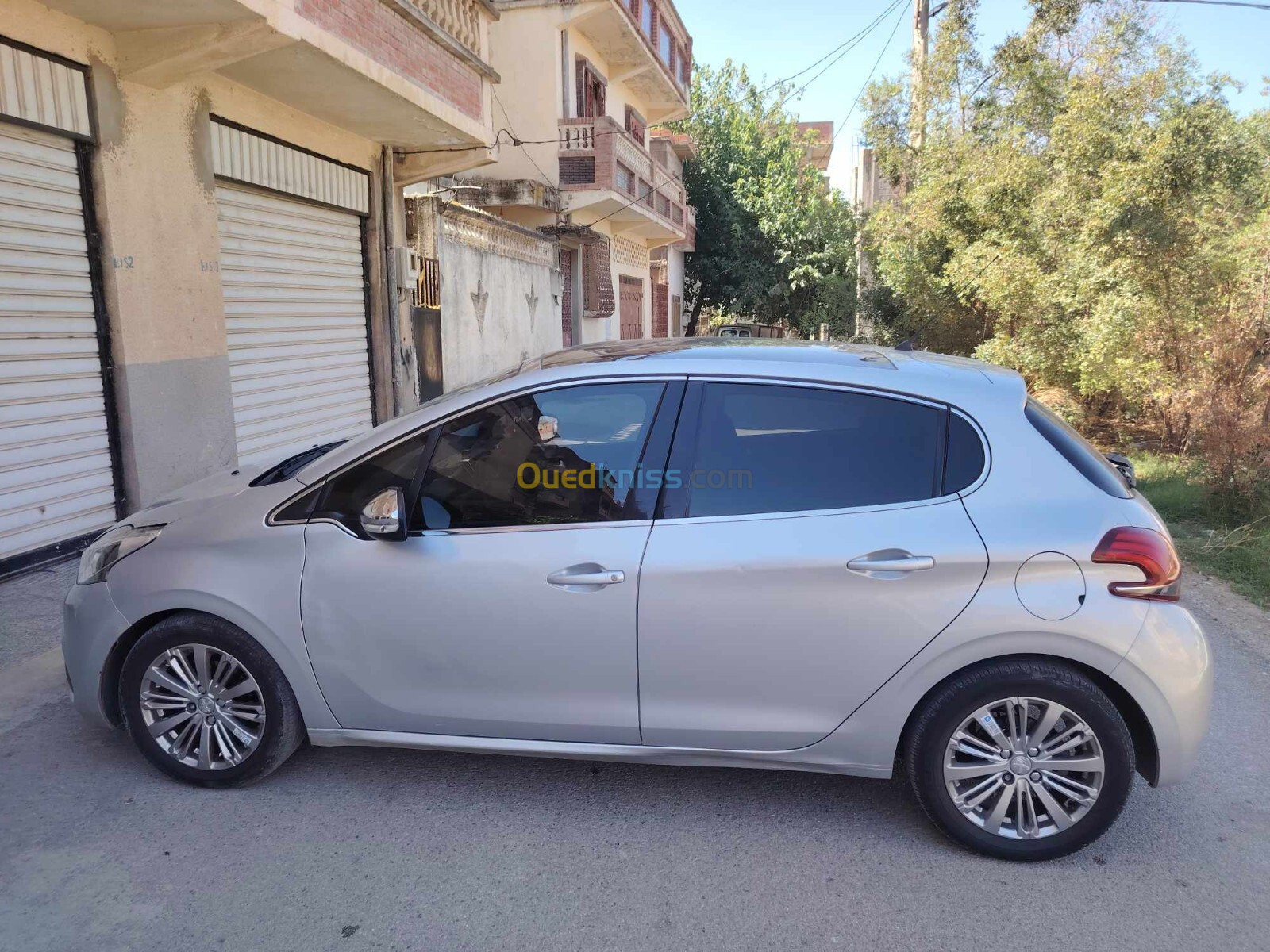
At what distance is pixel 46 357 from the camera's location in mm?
5957

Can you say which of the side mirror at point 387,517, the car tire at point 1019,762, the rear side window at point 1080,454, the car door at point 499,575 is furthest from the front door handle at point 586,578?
the rear side window at point 1080,454

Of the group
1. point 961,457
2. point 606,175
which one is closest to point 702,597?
point 961,457

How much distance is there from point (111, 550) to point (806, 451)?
2653mm

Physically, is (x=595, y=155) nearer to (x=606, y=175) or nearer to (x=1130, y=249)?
(x=606, y=175)

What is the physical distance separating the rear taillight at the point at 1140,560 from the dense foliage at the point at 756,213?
978 inches

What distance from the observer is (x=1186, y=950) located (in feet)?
8.25

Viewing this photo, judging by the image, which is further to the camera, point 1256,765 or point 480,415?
point 1256,765

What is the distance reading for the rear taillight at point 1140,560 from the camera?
2768 mm

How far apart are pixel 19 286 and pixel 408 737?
4627 millimetres

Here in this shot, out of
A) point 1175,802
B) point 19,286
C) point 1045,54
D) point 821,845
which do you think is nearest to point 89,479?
point 19,286

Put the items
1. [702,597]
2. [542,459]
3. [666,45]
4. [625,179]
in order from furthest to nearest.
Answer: [666,45]
[625,179]
[542,459]
[702,597]

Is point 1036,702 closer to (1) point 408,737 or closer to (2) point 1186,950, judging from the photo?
(2) point 1186,950

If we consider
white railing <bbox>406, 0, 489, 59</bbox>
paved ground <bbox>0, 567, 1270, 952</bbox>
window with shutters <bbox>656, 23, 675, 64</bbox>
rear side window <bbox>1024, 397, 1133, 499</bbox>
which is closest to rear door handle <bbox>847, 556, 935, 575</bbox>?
rear side window <bbox>1024, 397, 1133, 499</bbox>

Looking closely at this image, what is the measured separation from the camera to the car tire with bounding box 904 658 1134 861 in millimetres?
2797
